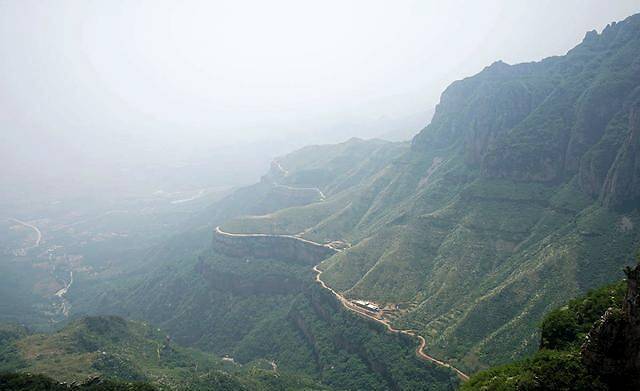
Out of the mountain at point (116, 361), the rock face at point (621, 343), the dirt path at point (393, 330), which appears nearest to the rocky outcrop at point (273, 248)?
the dirt path at point (393, 330)

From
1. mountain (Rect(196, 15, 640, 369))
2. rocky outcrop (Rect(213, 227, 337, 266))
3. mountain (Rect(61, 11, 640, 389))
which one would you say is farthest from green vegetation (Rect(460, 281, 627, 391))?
rocky outcrop (Rect(213, 227, 337, 266))

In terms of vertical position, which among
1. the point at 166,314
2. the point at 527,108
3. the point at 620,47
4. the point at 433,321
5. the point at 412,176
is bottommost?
the point at 166,314

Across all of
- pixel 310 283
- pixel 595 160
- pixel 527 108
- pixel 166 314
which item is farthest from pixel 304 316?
pixel 527 108

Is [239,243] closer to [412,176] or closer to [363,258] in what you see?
[363,258]

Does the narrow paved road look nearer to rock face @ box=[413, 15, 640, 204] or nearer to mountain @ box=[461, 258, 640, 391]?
mountain @ box=[461, 258, 640, 391]

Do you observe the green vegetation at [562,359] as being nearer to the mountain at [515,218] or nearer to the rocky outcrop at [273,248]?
the mountain at [515,218]

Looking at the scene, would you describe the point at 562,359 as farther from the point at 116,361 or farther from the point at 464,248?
the point at 116,361
